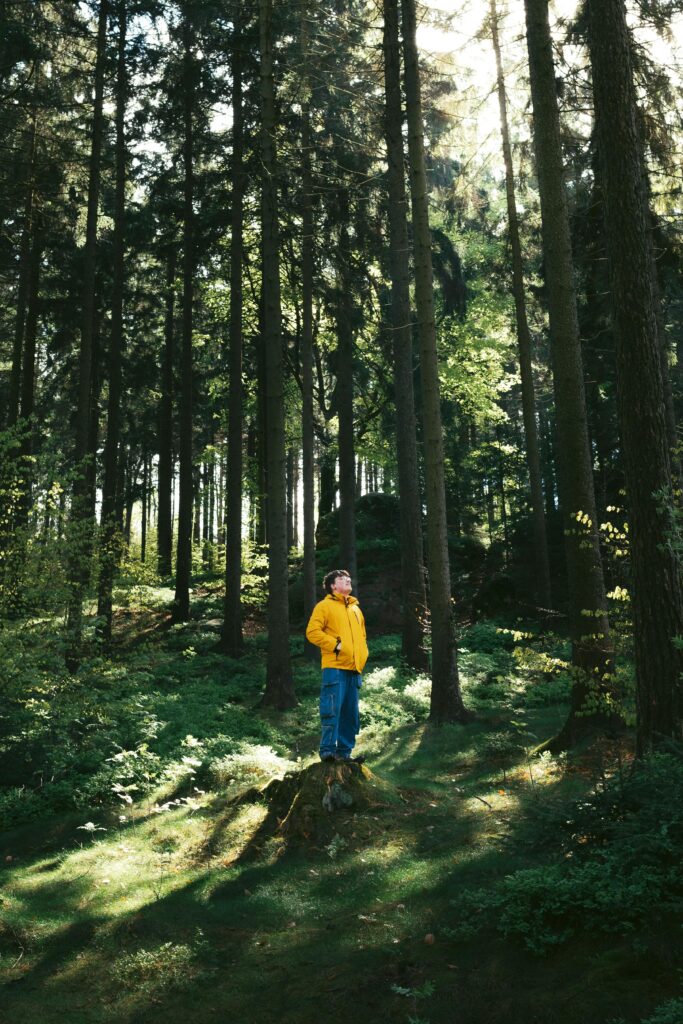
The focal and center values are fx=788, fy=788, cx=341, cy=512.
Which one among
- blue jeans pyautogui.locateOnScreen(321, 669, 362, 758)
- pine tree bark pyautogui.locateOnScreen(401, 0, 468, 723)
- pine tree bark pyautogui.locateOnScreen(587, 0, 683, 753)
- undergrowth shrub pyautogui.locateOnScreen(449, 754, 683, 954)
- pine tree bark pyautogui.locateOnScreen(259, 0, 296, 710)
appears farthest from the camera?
pine tree bark pyautogui.locateOnScreen(259, 0, 296, 710)

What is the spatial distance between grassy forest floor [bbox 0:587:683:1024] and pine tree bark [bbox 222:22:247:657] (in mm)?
6315

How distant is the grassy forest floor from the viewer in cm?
408

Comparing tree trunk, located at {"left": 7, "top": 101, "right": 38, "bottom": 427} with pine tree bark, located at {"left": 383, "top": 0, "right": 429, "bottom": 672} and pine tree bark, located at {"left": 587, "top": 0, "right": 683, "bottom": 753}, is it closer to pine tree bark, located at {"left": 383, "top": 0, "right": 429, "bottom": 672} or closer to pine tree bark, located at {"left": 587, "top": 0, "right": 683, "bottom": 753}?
pine tree bark, located at {"left": 383, "top": 0, "right": 429, "bottom": 672}

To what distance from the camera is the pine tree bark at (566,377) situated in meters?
8.93

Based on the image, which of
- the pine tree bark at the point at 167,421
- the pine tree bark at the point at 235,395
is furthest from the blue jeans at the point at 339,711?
the pine tree bark at the point at 167,421

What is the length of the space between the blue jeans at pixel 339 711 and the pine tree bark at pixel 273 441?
231 inches

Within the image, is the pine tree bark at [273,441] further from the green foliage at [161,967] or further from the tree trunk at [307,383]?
the green foliage at [161,967]

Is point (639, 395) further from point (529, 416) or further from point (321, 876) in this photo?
point (529, 416)

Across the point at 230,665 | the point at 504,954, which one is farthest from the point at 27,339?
the point at 504,954

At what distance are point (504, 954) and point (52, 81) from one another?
1969 cm

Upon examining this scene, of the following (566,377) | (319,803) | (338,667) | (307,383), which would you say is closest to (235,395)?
(307,383)

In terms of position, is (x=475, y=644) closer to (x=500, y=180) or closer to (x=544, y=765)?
(x=544, y=765)

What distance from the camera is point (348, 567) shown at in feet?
61.0

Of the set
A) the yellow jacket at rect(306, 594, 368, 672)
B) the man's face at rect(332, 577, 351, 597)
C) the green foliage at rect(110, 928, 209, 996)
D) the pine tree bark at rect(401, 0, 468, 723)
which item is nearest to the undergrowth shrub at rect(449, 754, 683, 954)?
the green foliage at rect(110, 928, 209, 996)
